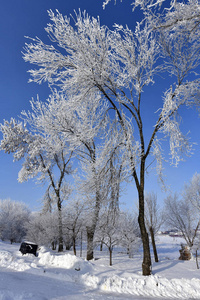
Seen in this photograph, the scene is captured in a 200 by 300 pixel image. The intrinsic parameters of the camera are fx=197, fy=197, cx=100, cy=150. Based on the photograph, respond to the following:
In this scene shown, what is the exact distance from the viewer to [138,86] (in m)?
8.07

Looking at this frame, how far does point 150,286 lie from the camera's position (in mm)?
5605

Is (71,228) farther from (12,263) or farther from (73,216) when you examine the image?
(12,263)

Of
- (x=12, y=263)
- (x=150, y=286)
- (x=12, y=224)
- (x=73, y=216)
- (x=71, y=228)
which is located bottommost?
(x=150, y=286)

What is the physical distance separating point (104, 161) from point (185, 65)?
16.4 ft

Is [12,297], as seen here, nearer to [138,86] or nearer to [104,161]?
[104,161]

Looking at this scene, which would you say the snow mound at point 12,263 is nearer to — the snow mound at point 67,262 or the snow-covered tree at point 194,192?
the snow mound at point 67,262

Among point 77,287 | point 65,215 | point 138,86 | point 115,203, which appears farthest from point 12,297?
point 65,215

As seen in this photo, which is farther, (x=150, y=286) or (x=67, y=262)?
(x=67, y=262)

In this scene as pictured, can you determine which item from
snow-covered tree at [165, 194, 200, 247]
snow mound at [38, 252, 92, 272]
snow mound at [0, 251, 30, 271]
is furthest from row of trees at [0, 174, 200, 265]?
snow mound at [0, 251, 30, 271]

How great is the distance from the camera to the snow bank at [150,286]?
17.5 ft

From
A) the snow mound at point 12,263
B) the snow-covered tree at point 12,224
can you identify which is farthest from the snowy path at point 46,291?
the snow-covered tree at point 12,224

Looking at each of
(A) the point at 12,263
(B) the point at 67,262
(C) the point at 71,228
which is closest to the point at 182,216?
(C) the point at 71,228

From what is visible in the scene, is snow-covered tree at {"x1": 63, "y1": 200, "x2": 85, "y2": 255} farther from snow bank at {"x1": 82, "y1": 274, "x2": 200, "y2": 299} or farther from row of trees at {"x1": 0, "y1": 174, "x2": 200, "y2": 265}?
snow bank at {"x1": 82, "y1": 274, "x2": 200, "y2": 299}

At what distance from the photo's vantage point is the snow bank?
17.5 feet
